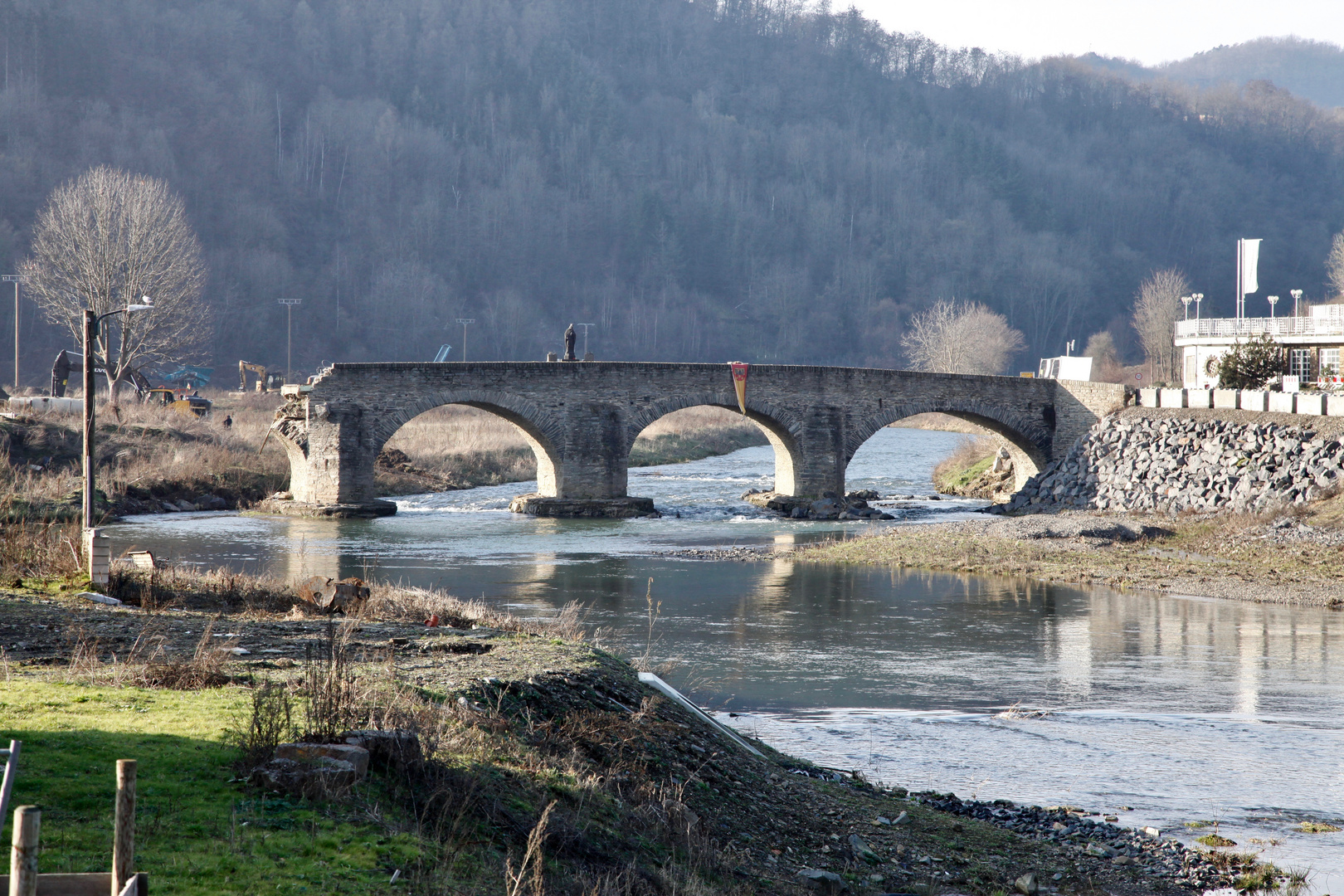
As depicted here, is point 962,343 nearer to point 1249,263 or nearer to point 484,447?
point 1249,263

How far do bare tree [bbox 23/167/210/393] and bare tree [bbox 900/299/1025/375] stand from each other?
47153 mm

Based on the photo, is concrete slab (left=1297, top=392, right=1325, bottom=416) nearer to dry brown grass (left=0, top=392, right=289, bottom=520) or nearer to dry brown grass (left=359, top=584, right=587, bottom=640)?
dry brown grass (left=359, top=584, right=587, bottom=640)

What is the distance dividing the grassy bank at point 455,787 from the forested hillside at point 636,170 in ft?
223

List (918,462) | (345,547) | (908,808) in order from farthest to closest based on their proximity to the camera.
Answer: (918,462), (345,547), (908,808)

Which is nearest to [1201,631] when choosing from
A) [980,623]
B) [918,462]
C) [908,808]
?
[980,623]

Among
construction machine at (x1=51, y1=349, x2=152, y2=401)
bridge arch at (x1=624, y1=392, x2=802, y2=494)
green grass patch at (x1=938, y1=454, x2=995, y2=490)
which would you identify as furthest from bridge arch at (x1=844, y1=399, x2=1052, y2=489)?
construction machine at (x1=51, y1=349, x2=152, y2=401)

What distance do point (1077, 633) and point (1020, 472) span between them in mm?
23071

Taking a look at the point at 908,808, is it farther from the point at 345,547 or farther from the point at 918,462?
the point at 918,462

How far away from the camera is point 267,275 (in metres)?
85.2

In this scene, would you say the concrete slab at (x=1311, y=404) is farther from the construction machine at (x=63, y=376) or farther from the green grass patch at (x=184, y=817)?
the construction machine at (x=63, y=376)

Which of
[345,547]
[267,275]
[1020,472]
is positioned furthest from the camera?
[267,275]

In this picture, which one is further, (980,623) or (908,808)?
(980,623)

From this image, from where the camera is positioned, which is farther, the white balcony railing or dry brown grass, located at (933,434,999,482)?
dry brown grass, located at (933,434,999,482)

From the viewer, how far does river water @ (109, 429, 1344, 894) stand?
980 cm
